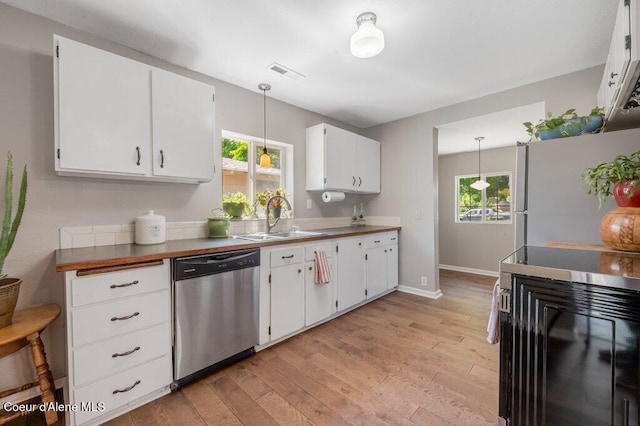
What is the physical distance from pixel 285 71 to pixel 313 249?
1.70m

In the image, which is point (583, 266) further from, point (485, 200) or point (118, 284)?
point (485, 200)

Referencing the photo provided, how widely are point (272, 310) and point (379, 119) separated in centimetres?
301

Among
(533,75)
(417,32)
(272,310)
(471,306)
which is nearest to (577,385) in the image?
(272,310)

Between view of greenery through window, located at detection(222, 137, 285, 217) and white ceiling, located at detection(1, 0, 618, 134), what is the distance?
2.05 ft

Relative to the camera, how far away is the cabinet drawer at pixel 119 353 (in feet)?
4.60

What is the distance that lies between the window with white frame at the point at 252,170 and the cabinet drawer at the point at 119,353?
145 cm

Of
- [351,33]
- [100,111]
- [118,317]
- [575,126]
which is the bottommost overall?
[118,317]

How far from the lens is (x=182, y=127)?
2109 mm

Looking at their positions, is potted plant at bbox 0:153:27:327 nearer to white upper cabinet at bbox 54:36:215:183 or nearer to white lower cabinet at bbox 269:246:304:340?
white upper cabinet at bbox 54:36:215:183

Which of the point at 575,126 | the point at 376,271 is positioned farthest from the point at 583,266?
the point at 376,271

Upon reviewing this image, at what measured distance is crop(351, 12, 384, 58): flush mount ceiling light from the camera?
170 centimetres

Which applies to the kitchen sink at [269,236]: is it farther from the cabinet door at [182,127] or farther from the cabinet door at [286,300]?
the cabinet door at [182,127]

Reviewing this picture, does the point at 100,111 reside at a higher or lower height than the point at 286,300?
higher

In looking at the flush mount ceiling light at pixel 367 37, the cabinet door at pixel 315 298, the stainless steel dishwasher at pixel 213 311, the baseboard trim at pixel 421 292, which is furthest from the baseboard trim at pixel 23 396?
the baseboard trim at pixel 421 292
